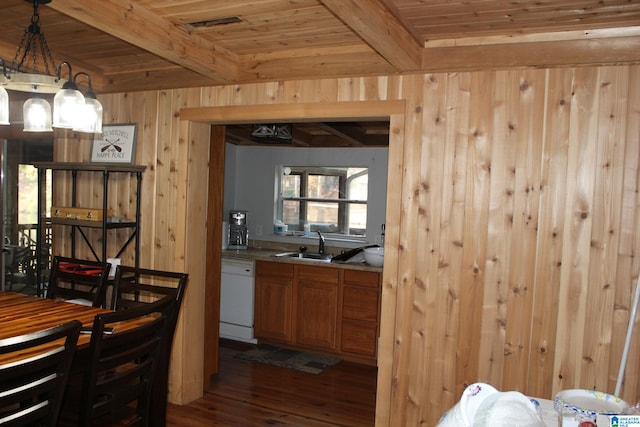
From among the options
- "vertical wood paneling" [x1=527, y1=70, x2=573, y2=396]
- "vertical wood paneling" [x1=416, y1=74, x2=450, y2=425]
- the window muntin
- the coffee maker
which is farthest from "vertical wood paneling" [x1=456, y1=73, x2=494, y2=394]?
the coffee maker

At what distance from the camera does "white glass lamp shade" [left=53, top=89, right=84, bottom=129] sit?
A: 214 cm

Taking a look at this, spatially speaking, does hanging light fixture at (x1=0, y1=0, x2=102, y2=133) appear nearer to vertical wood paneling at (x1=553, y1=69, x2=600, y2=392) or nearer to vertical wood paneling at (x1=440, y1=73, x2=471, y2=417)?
vertical wood paneling at (x1=440, y1=73, x2=471, y2=417)

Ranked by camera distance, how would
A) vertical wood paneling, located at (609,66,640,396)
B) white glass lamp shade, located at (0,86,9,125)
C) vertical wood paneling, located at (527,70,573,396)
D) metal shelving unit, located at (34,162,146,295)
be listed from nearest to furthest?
white glass lamp shade, located at (0,86,9,125) < vertical wood paneling, located at (609,66,640,396) < vertical wood paneling, located at (527,70,573,396) < metal shelving unit, located at (34,162,146,295)

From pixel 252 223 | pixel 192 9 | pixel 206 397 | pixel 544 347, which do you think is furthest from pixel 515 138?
pixel 252 223

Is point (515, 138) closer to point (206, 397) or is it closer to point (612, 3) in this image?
point (612, 3)

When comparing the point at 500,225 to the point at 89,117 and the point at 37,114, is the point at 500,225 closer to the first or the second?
the point at 89,117

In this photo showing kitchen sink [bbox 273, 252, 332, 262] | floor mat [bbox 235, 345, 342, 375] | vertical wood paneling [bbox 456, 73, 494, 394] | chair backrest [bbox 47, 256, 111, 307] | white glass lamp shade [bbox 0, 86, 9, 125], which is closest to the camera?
white glass lamp shade [bbox 0, 86, 9, 125]

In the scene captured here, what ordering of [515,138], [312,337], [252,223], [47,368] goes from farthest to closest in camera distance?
[252,223] < [312,337] < [515,138] < [47,368]

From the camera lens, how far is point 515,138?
9.02 feet

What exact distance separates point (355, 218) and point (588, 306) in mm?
3191

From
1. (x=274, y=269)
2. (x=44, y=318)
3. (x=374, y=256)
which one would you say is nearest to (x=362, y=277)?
(x=374, y=256)

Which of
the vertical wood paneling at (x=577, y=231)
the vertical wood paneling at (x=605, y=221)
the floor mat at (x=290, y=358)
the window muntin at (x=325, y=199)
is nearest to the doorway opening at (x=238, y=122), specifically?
the floor mat at (x=290, y=358)

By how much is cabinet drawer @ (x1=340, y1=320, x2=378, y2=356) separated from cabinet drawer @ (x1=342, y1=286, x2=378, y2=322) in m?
0.06

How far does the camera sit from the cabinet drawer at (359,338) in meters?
4.64
